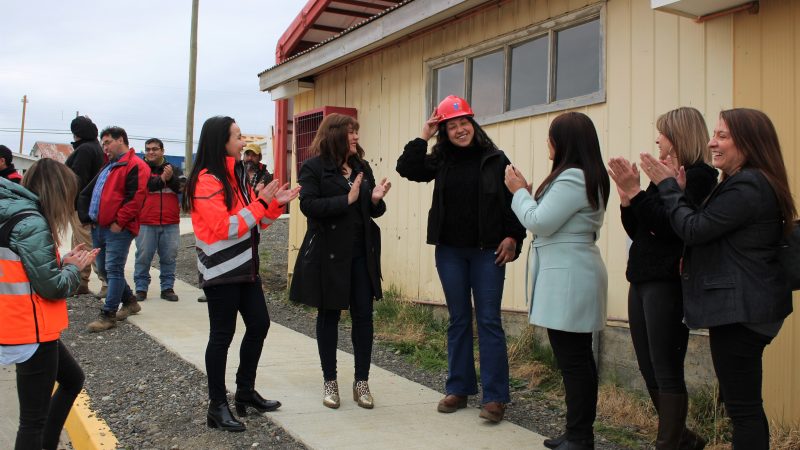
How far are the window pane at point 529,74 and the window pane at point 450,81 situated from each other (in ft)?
2.56

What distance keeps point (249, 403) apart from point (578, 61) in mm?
3594

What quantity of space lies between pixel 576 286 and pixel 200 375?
3.11m

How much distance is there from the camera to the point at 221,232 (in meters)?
3.99

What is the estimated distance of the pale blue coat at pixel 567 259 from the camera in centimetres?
354

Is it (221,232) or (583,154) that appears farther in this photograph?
(221,232)

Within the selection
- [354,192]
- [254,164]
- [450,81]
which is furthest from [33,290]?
[254,164]

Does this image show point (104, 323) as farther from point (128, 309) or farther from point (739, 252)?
point (739, 252)

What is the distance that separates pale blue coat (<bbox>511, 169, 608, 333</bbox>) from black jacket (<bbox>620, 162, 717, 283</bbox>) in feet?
0.72

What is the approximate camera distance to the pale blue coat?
11.6 ft

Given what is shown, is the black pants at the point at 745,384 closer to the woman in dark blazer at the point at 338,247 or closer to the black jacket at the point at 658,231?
the black jacket at the point at 658,231

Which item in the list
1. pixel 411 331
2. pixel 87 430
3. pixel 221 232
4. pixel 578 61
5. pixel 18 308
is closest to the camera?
pixel 18 308

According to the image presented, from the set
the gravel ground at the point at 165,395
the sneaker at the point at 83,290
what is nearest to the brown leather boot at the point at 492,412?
the gravel ground at the point at 165,395

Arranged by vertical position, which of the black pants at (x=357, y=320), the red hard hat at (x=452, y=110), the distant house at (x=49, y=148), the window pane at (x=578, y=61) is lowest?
the black pants at (x=357, y=320)

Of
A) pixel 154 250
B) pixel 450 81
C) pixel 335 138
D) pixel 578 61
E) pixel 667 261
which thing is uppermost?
pixel 450 81
